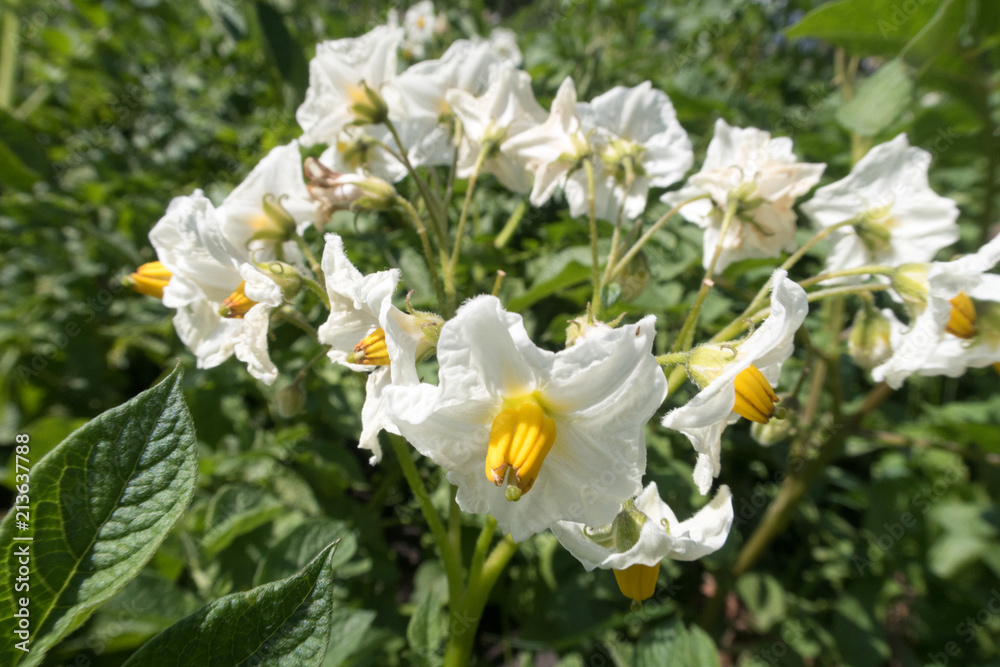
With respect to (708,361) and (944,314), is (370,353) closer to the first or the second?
(708,361)

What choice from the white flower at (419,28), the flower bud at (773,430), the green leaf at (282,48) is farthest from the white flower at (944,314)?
the white flower at (419,28)

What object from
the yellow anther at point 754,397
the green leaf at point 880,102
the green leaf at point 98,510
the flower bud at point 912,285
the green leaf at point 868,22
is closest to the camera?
the green leaf at point 98,510

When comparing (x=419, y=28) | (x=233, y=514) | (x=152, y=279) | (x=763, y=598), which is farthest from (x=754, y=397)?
(x=419, y=28)

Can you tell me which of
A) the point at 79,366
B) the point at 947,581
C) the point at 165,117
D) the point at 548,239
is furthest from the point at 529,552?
the point at 165,117

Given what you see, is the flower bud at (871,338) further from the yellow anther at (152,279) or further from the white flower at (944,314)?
the yellow anther at (152,279)

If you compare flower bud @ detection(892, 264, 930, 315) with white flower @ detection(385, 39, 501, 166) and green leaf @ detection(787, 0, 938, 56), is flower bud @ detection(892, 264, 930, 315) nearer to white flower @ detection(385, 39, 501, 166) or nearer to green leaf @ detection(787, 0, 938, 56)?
green leaf @ detection(787, 0, 938, 56)

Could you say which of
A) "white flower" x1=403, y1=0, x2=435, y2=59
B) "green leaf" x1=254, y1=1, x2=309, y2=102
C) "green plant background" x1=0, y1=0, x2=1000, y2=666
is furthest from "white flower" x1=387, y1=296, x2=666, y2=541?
"white flower" x1=403, y1=0, x2=435, y2=59
